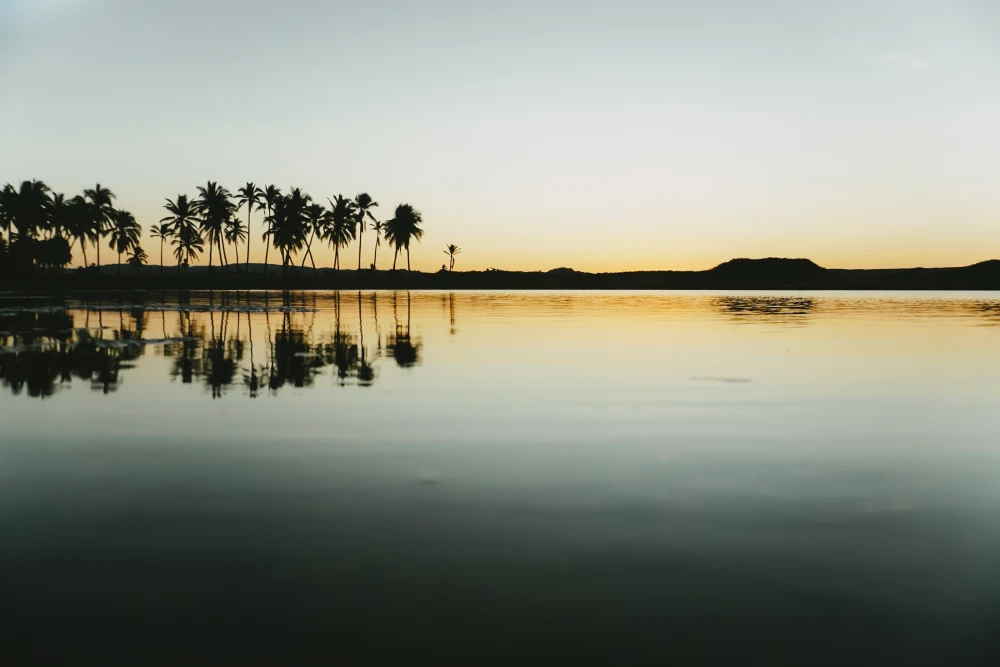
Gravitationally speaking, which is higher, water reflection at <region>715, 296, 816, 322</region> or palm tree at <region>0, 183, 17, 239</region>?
palm tree at <region>0, 183, 17, 239</region>

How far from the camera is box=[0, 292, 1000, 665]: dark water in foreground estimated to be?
4.73m

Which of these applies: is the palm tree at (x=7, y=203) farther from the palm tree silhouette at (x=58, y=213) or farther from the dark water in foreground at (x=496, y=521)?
the dark water in foreground at (x=496, y=521)

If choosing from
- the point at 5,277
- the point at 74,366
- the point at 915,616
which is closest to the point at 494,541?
the point at 915,616

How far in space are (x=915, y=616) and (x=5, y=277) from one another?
106 metres

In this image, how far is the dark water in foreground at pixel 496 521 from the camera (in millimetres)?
4727

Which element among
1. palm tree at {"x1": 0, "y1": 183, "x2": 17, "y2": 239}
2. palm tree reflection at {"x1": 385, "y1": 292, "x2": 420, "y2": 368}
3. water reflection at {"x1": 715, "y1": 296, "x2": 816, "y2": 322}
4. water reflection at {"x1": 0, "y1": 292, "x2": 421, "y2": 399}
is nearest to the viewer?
water reflection at {"x1": 0, "y1": 292, "x2": 421, "y2": 399}

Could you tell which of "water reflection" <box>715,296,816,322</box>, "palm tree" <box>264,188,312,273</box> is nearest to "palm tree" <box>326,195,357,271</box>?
"palm tree" <box>264,188,312,273</box>

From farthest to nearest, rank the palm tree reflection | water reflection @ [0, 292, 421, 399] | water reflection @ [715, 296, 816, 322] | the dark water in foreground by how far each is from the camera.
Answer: water reflection @ [715, 296, 816, 322]
the palm tree reflection
water reflection @ [0, 292, 421, 399]
the dark water in foreground

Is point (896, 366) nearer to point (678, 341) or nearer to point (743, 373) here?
point (743, 373)

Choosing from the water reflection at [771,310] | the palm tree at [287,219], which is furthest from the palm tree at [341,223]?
the water reflection at [771,310]

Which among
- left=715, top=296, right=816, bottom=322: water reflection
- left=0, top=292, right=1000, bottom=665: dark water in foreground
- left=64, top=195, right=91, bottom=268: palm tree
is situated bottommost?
left=0, top=292, right=1000, bottom=665: dark water in foreground

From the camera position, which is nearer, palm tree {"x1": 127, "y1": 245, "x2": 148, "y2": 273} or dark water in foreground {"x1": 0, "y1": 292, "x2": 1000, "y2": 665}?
dark water in foreground {"x1": 0, "y1": 292, "x2": 1000, "y2": 665}

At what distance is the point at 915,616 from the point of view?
5090 millimetres

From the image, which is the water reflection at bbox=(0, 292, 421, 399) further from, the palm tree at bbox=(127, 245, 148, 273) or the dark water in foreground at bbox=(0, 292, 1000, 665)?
the palm tree at bbox=(127, 245, 148, 273)
